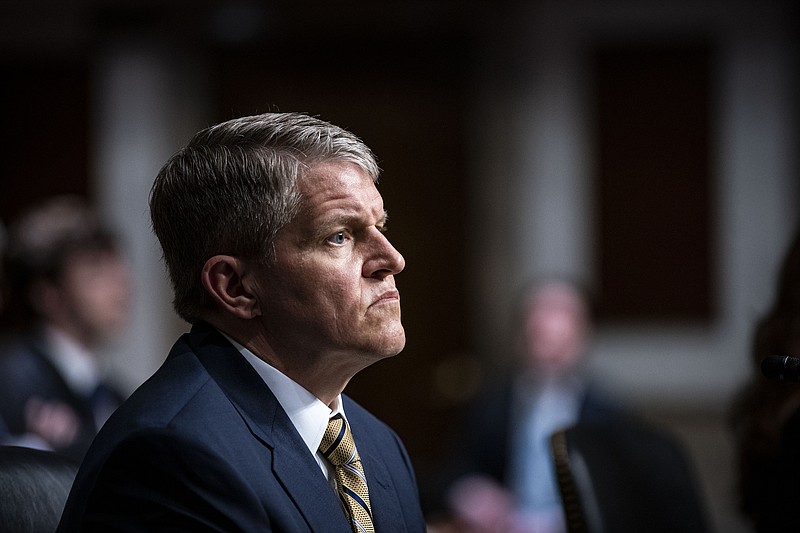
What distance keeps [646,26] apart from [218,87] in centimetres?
214

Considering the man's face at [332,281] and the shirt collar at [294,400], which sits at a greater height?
the man's face at [332,281]

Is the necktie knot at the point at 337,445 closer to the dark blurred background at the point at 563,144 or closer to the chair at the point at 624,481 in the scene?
the chair at the point at 624,481

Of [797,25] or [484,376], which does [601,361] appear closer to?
[484,376]

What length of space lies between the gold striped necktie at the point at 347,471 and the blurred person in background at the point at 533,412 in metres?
1.60

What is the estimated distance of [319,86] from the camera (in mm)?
4879

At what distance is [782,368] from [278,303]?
2.09 ft

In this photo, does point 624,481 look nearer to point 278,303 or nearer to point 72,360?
point 278,303

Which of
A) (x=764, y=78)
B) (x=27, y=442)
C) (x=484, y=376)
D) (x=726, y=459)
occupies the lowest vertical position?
(x=726, y=459)

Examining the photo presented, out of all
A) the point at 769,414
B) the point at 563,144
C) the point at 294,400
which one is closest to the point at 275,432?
the point at 294,400

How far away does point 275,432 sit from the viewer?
119 centimetres

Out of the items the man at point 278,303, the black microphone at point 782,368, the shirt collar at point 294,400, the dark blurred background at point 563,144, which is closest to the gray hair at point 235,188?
the man at point 278,303

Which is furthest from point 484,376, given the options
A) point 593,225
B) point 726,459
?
point 726,459

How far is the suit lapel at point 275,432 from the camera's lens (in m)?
1.16

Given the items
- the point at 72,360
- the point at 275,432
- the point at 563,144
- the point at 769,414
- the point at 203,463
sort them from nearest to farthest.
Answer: the point at 203,463, the point at 275,432, the point at 769,414, the point at 72,360, the point at 563,144
